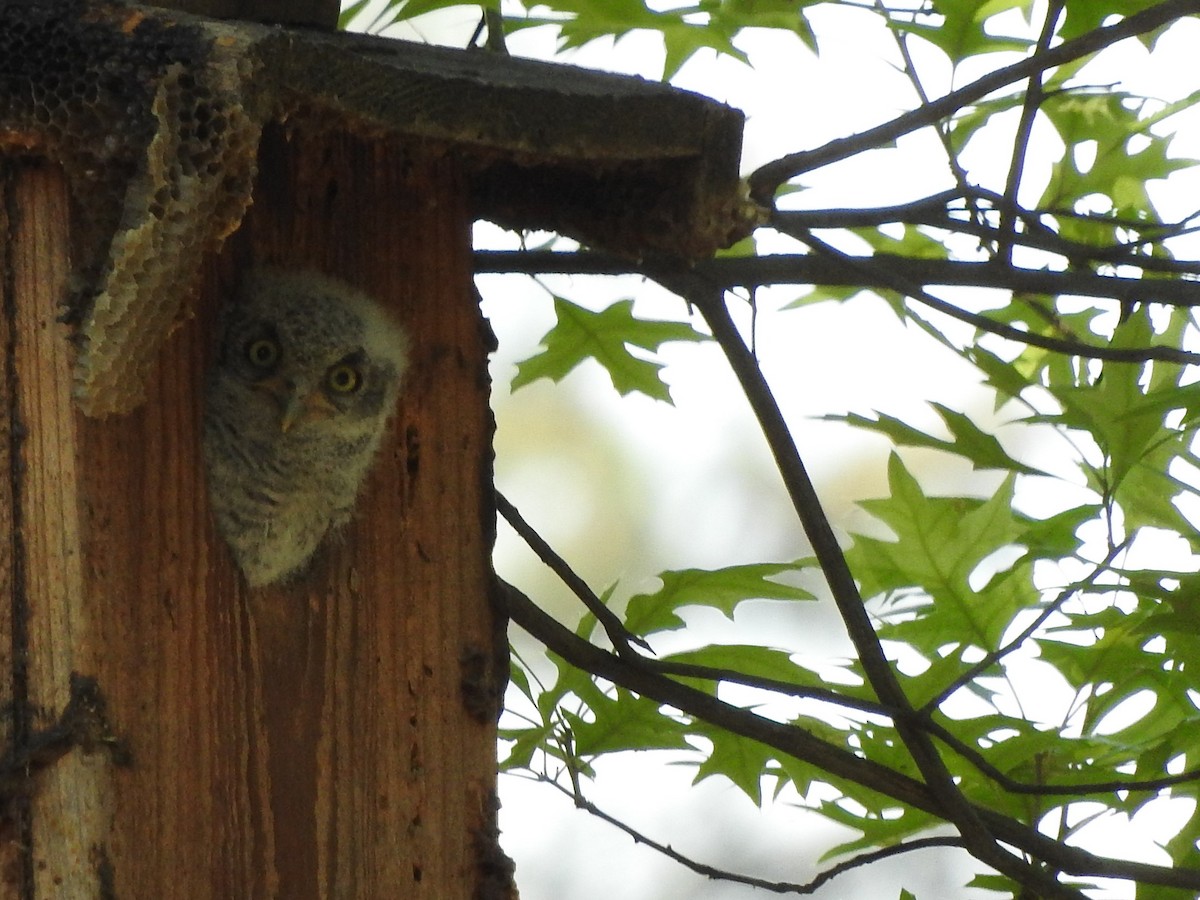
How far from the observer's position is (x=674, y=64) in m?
1.43

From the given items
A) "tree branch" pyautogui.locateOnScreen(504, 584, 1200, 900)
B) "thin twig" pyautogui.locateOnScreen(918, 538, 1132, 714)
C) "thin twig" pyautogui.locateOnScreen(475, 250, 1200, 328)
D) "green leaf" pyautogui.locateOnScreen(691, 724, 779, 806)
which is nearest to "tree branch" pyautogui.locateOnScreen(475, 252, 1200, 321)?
"thin twig" pyautogui.locateOnScreen(475, 250, 1200, 328)

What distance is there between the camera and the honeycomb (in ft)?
2.84

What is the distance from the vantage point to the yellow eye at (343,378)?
1107mm

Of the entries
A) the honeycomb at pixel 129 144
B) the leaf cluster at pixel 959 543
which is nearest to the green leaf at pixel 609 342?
the leaf cluster at pixel 959 543

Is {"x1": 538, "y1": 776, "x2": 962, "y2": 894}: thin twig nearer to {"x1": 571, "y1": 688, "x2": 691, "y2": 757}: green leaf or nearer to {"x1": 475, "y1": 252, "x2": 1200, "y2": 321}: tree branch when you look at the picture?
{"x1": 571, "y1": 688, "x2": 691, "y2": 757}: green leaf

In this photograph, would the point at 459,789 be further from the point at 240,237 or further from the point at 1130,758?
the point at 1130,758

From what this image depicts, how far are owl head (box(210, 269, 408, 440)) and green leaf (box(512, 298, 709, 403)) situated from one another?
514 millimetres

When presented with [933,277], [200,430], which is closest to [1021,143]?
[933,277]

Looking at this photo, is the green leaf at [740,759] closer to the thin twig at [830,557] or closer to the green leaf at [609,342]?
the thin twig at [830,557]

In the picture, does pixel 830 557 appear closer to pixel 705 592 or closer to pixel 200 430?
pixel 705 592

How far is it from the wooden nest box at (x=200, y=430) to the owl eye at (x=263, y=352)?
4 cm

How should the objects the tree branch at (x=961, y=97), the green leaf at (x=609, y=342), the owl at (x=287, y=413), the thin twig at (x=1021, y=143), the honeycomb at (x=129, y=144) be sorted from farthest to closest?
the green leaf at (x=609, y=342)
the thin twig at (x=1021, y=143)
the tree branch at (x=961, y=97)
the owl at (x=287, y=413)
the honeycomb at (x=129, y=144)

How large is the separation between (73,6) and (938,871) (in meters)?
2.55

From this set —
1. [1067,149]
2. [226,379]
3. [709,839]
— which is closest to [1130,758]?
[1067,149]
